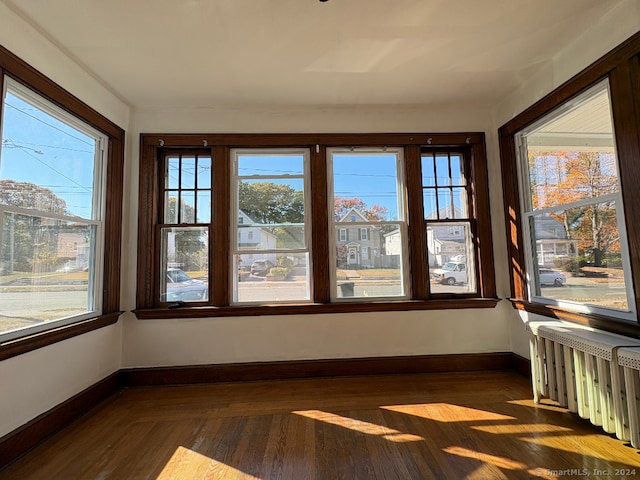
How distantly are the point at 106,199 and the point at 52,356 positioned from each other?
1.33m

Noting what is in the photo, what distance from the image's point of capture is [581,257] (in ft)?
7.96

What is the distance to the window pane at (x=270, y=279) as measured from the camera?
3.17 metres

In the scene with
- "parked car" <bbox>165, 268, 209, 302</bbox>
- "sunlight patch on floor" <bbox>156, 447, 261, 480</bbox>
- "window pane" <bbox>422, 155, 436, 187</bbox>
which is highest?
"window pane" <bbox>422, 155, 436, 187</bbox>

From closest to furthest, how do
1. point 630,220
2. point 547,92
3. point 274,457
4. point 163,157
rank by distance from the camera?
point 274,457 → point 630,220 → point 547,92 → point 163,157

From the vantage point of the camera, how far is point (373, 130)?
10.8ft

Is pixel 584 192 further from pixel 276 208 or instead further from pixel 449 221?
pixel 276 208

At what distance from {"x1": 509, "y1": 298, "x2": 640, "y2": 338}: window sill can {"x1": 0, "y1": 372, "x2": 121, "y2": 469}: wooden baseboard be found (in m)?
3.83

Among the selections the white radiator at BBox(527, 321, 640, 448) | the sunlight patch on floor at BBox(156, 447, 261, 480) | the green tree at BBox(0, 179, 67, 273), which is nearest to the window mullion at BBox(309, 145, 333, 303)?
the sunlight patch on floor at BBox(156, 447, 261, 480)

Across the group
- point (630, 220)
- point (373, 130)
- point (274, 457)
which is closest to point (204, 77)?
point (373, 130)

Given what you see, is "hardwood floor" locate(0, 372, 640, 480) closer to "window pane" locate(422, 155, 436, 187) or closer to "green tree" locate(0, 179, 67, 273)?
"green tree" locate(0, 179, 67, 273)

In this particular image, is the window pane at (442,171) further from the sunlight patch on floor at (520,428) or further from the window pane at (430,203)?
the sunlight patch on floor at (520,428)

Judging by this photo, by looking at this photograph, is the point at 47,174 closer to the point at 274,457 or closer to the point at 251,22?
the point at 251,22

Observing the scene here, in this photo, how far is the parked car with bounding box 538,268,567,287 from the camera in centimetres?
262

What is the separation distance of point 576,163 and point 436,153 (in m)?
1.25
